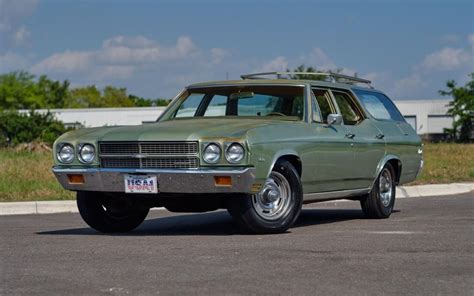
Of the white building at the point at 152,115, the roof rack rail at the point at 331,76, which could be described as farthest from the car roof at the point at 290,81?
the white building at the point at 152,115

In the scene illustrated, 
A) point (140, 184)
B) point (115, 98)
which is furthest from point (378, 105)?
Result: point (115, 98)

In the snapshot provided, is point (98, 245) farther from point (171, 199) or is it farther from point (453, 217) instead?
point (453, 217)

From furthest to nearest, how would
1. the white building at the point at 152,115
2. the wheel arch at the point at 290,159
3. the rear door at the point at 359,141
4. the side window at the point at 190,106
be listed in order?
the white building at the point at 152,115, the side window at the point at 190,106, the rear door at the point at 359,141, the wheel arch at the point at 290,159

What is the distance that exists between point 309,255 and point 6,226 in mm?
4644

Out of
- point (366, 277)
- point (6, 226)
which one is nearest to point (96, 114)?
point (6, 226)

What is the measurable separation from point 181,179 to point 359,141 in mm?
2785

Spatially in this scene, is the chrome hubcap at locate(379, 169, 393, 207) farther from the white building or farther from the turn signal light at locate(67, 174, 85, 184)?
the white building

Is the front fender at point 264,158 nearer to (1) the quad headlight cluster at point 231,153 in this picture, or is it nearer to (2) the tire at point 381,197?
(1) the quad headlight cluster at point 231,153

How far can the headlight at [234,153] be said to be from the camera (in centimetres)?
873

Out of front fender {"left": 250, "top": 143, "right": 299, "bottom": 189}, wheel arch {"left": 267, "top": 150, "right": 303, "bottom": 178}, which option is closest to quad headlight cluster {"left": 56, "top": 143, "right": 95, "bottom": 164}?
front fender {"left": 250, "top": 143, "right": 299, "bottom": 189}

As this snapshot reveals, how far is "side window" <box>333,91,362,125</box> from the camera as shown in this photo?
1123 cm

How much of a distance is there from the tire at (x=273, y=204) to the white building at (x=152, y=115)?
6729 centimetres

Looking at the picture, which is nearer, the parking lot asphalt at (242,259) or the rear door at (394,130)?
the parking lot asphalt at (242,259)

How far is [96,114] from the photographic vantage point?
7912 cm
